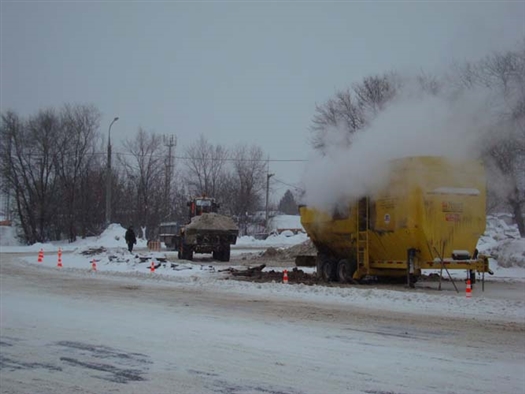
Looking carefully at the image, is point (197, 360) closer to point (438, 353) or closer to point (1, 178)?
point (438, 353)

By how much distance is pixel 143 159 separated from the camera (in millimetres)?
75188

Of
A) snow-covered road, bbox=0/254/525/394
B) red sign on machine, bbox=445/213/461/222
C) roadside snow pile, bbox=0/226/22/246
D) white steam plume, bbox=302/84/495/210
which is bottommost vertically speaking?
snow-covered road, bbox=0/254/525/394

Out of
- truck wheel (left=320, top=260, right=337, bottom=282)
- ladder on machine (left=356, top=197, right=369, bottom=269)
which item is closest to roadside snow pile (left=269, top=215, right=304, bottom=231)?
truck wheel (left=320, top=260, right=337, bottom=282)

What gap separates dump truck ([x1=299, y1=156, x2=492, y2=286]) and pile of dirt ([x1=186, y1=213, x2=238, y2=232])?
14.3 meters

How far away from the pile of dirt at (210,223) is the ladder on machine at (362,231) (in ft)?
46.4

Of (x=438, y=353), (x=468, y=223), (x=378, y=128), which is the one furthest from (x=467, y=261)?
(x=438, y=353)

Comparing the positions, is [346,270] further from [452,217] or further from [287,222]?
[287,222]

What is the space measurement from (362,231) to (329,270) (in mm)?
2542

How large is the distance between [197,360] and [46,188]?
185 feet

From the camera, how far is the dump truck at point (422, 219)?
55.0 ft

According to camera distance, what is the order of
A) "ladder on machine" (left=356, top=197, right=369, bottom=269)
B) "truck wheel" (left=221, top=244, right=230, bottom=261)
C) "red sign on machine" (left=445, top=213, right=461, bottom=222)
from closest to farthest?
"red sign on machine" (left=445, top=213, right=461, bottom=222)
"ladder on machine" (left=356, top=197, right=369, bottom=269)
"truck wheel" (left=221, top=244, right=230, bottom=261)

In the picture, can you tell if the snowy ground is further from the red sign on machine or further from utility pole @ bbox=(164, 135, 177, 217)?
utility pole @ bbox=(164, 135, 177, 217)

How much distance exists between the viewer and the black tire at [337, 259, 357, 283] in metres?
19.5

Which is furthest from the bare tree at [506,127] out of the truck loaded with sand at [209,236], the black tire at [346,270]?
the truck loaded with sand at [209,236]
